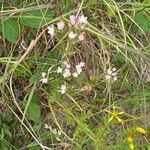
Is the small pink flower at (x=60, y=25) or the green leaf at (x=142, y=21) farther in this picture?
the green leaf at (x=142, y=21)

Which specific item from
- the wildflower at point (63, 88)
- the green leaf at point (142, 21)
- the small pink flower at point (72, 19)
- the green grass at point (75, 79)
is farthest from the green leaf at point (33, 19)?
the green leaf at point (142, 21)

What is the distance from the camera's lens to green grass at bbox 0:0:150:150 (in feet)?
4.71

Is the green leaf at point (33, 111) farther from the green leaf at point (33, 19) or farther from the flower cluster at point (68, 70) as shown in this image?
the green leaf at point (33, 19)

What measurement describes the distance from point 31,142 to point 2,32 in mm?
413

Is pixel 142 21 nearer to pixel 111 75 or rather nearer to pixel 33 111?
pixel 111 75

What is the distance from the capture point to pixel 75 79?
1489mm

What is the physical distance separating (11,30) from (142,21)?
0.48m

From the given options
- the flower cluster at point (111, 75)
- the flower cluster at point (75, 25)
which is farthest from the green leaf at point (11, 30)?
the flower cluster at point (111, 75)

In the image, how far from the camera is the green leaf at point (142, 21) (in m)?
1.52

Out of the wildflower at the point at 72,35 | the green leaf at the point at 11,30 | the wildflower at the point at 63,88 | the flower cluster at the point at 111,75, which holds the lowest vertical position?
the flower cluster at the point at 111,75

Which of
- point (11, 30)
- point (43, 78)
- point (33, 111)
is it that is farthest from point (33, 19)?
point (33, 111)

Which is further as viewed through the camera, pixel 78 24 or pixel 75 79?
pixel 75 79

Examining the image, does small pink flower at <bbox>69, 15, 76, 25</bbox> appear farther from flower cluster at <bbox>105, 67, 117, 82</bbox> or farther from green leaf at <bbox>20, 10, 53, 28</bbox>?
flower cluster at <bbox>105, 67, 117, 82</bbox>

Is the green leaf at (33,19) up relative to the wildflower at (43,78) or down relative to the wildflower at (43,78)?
up
